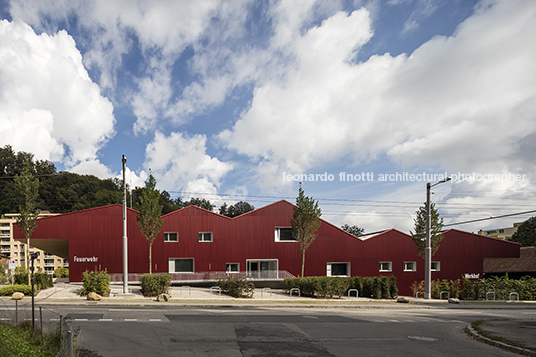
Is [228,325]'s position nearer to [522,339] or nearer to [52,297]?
[522,339]

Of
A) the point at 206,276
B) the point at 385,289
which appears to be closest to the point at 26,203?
the point at 206,276

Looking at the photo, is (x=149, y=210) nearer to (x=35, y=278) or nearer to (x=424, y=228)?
(x=35, y=278)

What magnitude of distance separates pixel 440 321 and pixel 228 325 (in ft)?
35.9

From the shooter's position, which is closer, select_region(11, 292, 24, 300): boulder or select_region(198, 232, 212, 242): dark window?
select_region(11, 292, 24, 300): boulder

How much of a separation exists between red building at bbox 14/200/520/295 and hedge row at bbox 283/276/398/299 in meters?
6.58

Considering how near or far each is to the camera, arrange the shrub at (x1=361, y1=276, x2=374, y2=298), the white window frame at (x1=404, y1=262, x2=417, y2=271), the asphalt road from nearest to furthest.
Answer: the asphalt road < the shrub at (x1=361, y1=276, x2=374, y2=298) < the white window frame at (x1=404, y1=262, x2=417, y2=271)

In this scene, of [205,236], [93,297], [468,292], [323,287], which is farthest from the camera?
[205,236]

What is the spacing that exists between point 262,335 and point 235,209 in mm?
147720

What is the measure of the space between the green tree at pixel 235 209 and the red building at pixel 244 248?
349 ft

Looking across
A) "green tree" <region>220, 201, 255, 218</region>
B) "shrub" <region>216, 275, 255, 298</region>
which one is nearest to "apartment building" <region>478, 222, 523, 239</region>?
"green tree" <region>220, 201, 255, 218</region>

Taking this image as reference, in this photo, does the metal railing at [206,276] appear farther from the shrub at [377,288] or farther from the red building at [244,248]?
the shrub at [377,288]

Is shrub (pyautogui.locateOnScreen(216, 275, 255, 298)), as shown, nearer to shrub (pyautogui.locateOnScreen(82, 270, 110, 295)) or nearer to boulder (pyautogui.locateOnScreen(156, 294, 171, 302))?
boulder (pyautogui.locateOnScreen(156, 294, 171, 302))

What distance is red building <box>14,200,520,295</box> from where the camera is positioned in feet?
118

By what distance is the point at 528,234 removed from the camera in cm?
7969
